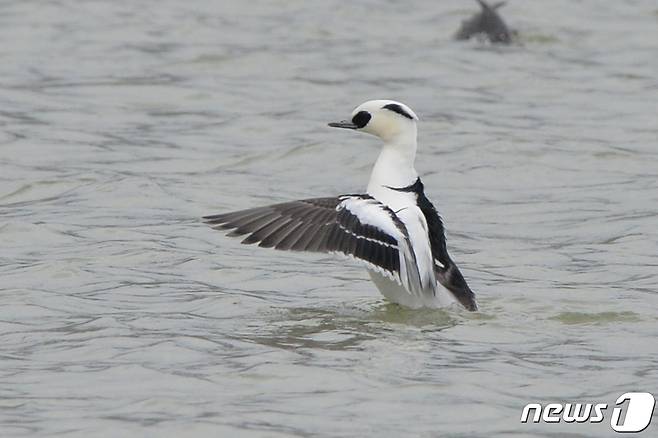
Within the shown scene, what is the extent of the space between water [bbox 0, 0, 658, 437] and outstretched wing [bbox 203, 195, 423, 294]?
417mm

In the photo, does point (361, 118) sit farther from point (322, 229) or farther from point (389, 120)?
point (322, 229)

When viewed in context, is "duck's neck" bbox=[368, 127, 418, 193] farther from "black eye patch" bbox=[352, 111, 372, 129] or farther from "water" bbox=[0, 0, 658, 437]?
"water" bbox=[0, 0, 658, 437]

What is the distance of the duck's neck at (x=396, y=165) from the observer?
10.1 metres

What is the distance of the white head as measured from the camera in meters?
10.3

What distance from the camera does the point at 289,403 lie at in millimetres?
8023

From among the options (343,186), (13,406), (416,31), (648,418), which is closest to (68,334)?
(13,406)

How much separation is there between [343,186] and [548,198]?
1.76 metres

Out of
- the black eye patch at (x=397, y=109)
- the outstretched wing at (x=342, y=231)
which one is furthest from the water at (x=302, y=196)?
the black eye patch at (x=397, y=109)

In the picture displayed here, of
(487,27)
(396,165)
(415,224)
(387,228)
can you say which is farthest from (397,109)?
(487,27)

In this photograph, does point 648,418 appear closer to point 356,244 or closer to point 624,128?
point 356,244

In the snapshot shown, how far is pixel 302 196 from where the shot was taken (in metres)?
14.0

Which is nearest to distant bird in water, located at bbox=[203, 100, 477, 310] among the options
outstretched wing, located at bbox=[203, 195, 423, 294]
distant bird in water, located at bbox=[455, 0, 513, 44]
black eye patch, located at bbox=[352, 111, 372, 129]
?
outstretched wing, located at bbox=[203, 195, 423, 294]

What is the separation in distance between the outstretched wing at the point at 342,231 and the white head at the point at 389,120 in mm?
668

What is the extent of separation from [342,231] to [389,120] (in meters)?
1.02
